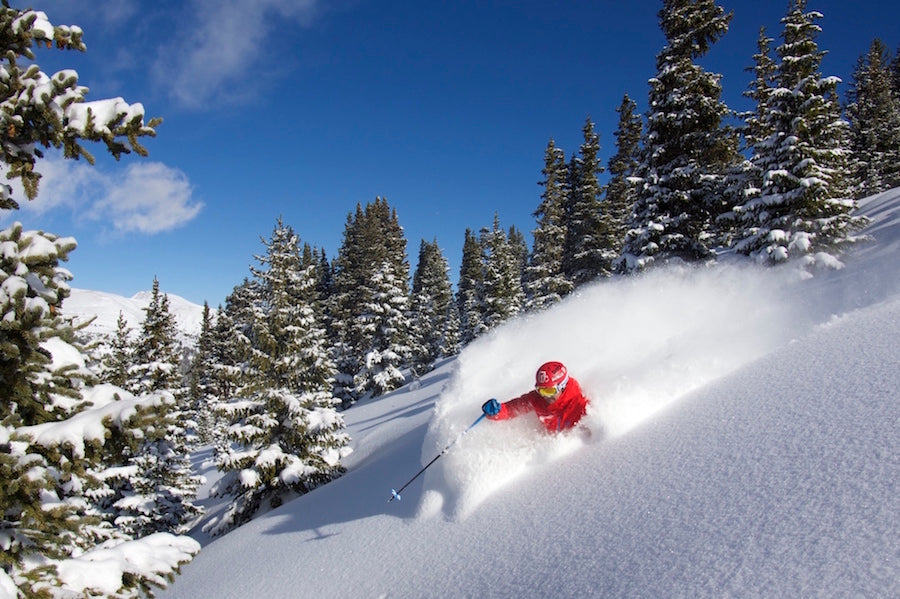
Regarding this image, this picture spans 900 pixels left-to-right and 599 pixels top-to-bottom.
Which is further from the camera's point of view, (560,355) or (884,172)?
(884,172)

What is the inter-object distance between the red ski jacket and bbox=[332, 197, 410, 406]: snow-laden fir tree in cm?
2666

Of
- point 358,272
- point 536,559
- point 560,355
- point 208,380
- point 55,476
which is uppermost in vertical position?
point 358,272

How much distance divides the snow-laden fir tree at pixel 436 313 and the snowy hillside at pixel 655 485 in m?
→ 35.6

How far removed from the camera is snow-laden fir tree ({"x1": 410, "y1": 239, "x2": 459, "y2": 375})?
46.3m

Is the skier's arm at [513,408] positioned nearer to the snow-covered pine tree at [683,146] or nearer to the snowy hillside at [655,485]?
the snowy hillside at [655,485]

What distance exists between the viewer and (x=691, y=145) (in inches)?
655

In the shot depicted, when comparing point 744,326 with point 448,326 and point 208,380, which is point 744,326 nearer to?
point 448,326

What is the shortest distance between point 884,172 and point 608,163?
1105 inches

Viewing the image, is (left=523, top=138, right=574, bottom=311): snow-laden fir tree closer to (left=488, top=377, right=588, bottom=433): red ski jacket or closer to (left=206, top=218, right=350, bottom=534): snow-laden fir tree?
(left=206, top=218, right=350, bottom=534): snow-laden fir tree

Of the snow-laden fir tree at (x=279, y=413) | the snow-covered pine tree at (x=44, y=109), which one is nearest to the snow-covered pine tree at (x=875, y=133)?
the snow-laden fir tree at (x=279, y=413)

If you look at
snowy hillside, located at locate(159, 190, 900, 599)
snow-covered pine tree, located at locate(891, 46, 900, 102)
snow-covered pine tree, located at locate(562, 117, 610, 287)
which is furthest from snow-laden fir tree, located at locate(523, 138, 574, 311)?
snow-covered pine tree, located at locate(891, 46, 900, 102)

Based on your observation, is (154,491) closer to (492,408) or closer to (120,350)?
(120,350)

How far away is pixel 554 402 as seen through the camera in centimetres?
624

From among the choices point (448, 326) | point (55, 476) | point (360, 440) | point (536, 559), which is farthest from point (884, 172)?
point (55, 476)
